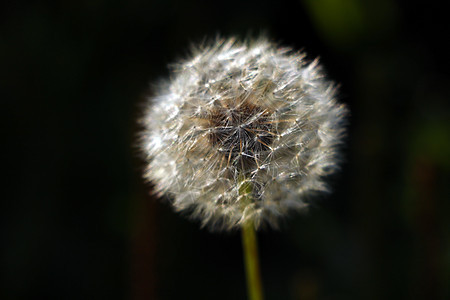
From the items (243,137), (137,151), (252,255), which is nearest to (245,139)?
(243,137)

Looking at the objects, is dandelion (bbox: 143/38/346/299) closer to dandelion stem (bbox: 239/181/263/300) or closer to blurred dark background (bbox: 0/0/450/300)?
dandelion stem (bbox: 239/181/263/300)

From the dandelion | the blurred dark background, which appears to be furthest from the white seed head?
the blurred dark background

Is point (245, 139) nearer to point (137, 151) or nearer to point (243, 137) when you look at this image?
point (243, 137)

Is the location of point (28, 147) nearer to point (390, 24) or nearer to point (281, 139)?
point (281, 139)

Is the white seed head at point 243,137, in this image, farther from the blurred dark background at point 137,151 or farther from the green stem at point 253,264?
the blurred dark background at point 137,151

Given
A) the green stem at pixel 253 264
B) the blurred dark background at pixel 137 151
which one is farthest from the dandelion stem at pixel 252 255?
the blurred dark background at pixel 137 151

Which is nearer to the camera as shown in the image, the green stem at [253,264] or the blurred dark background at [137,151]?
the green stem at [253,264]
